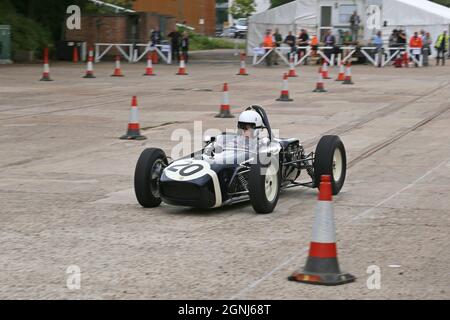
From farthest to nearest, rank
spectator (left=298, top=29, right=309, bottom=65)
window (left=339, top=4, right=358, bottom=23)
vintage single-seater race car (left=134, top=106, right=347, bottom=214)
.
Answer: window (left=339, top=4, right=358, bottom=23) → spectator (left=298, top=29, right=309, bottom=65) → vintage single-seater race car (left=134, top=106, right=347, bottom=214)

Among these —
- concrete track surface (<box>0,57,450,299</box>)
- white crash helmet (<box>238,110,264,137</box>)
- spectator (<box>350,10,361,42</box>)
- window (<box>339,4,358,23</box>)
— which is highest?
window (<box>339,4,358,23</box>)

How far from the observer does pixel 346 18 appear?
151ft

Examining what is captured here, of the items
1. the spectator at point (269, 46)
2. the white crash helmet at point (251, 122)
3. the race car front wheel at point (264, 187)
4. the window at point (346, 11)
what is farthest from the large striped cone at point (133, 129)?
the window at point (346, 11)

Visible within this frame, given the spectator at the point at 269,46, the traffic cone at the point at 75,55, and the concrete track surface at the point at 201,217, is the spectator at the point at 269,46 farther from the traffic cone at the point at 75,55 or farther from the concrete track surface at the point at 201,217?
the concrete track surface at the point at 201,217

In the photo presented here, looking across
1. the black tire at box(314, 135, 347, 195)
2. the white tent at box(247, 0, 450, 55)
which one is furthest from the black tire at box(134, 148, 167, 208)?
the white tent at box(247, 0, 450, 55)

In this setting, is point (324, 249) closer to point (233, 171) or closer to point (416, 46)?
point (233, 171)

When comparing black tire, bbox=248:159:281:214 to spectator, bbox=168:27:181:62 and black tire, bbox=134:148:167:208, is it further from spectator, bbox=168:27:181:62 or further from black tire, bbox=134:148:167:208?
spectator, bbox=168:27:181:62

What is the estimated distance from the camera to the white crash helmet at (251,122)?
438 inches

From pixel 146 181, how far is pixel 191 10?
240ft

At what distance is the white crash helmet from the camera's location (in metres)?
11.1

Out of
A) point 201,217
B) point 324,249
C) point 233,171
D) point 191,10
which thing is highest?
point 191,10

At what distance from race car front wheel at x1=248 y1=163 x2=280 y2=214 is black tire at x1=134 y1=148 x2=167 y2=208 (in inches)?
47.4

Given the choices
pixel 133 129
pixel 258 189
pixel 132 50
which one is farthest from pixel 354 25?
pixel 258 189
